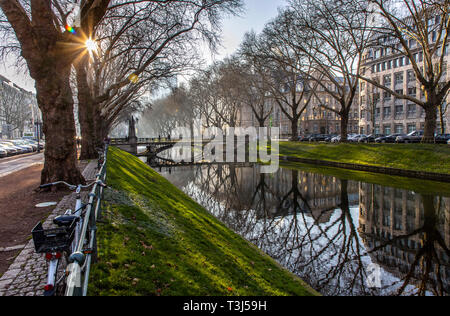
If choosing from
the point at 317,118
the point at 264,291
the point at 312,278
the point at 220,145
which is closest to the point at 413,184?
the point at 312,278

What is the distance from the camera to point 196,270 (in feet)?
18.7

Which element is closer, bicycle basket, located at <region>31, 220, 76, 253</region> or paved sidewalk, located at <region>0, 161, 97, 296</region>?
bicycle basket, located at <region>31, 220, 76, 253</region>

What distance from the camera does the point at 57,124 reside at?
9.91 m

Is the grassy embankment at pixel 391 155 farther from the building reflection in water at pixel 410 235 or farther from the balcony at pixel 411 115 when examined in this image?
the balcony at pixel 411 115

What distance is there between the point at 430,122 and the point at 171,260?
27.9 metres

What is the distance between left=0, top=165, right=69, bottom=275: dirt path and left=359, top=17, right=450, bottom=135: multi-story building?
2378 inches

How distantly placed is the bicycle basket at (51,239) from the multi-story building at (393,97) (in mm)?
63102

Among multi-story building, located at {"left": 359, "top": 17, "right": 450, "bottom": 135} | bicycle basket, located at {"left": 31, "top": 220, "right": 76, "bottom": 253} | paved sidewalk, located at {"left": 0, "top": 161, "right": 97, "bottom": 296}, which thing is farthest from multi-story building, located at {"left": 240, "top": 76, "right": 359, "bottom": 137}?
bicycle basket, located at {"left": 31, "top": 220, "right": 76, "bottom": 253}

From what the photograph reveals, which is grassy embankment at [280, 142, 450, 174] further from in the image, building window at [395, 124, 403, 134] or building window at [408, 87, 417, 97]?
building window at [408, 87, 417, 97]

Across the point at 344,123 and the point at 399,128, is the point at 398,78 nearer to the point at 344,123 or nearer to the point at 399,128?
the point at 399,128

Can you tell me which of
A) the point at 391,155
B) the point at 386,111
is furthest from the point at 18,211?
the point at 386,111

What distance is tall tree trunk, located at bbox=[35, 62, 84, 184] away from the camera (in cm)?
962

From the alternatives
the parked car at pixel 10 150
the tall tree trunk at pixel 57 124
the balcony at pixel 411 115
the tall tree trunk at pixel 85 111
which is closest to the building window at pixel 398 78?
the balcony at pixel 411 115
